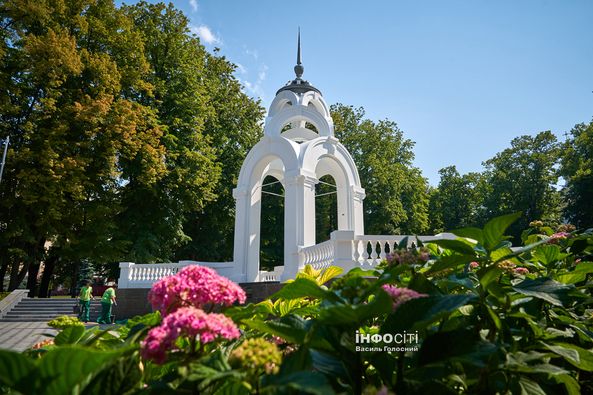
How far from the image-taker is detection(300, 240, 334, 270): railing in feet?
30.8

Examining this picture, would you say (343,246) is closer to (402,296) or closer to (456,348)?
(402,296)

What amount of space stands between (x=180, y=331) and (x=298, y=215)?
33.4 feet

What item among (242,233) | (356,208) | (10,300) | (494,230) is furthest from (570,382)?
(10,300)

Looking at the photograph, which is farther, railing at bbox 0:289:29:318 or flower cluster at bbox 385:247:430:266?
railing at bbox 0:289:29:318

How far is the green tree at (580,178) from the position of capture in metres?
27.0

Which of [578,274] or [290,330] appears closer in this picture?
→ [290,330]

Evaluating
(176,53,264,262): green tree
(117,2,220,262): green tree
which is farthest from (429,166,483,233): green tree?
(117,2,220,262): green tree

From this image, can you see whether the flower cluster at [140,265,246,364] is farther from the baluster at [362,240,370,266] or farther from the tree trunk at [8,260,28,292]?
the tree trunk at [8,260,28,292]

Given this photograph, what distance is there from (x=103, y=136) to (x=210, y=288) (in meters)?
17.9

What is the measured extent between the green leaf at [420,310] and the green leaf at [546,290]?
374mm

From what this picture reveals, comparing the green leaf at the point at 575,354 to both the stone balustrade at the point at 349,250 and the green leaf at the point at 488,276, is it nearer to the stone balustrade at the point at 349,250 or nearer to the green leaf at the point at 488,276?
the green leaf at the point at 488,276

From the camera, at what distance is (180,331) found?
2.96 feet

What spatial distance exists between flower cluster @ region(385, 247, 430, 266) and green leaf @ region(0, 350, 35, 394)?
100 centimetres

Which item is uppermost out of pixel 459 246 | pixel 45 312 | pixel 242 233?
pixel 242 233
